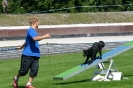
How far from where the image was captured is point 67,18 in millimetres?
35938

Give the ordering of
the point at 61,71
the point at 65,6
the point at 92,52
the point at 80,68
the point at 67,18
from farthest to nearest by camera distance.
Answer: the point at 65,6
the point at 67,18
the point at 61,71
the point at 92,52
the point at 80,68

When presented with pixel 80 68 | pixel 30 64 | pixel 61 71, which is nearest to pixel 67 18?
pixel 61 71

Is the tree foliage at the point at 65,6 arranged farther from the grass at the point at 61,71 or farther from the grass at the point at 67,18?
the grass at the point at 61,71

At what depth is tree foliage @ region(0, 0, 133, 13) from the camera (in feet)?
133

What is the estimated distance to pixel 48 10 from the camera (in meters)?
41.0

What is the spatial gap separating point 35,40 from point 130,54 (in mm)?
10571

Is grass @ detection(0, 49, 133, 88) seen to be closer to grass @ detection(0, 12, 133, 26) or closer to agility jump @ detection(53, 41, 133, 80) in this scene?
agility jump @ detection(53, 41, 133, 80)

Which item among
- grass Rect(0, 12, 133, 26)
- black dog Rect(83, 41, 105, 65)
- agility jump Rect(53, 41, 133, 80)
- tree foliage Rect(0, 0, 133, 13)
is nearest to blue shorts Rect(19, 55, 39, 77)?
agility jump Rect(53, 41, 133, 80)

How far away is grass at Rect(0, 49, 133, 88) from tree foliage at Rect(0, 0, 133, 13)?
60.1 feet

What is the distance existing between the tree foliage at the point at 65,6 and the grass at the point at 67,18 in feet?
13.4

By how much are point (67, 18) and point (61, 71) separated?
20311 mm

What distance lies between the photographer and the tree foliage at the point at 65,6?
133 ft

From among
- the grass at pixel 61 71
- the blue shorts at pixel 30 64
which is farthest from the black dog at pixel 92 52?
the blue shorts at pixel 30 64

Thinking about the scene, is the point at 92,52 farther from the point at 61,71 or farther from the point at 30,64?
the point at 61,71
